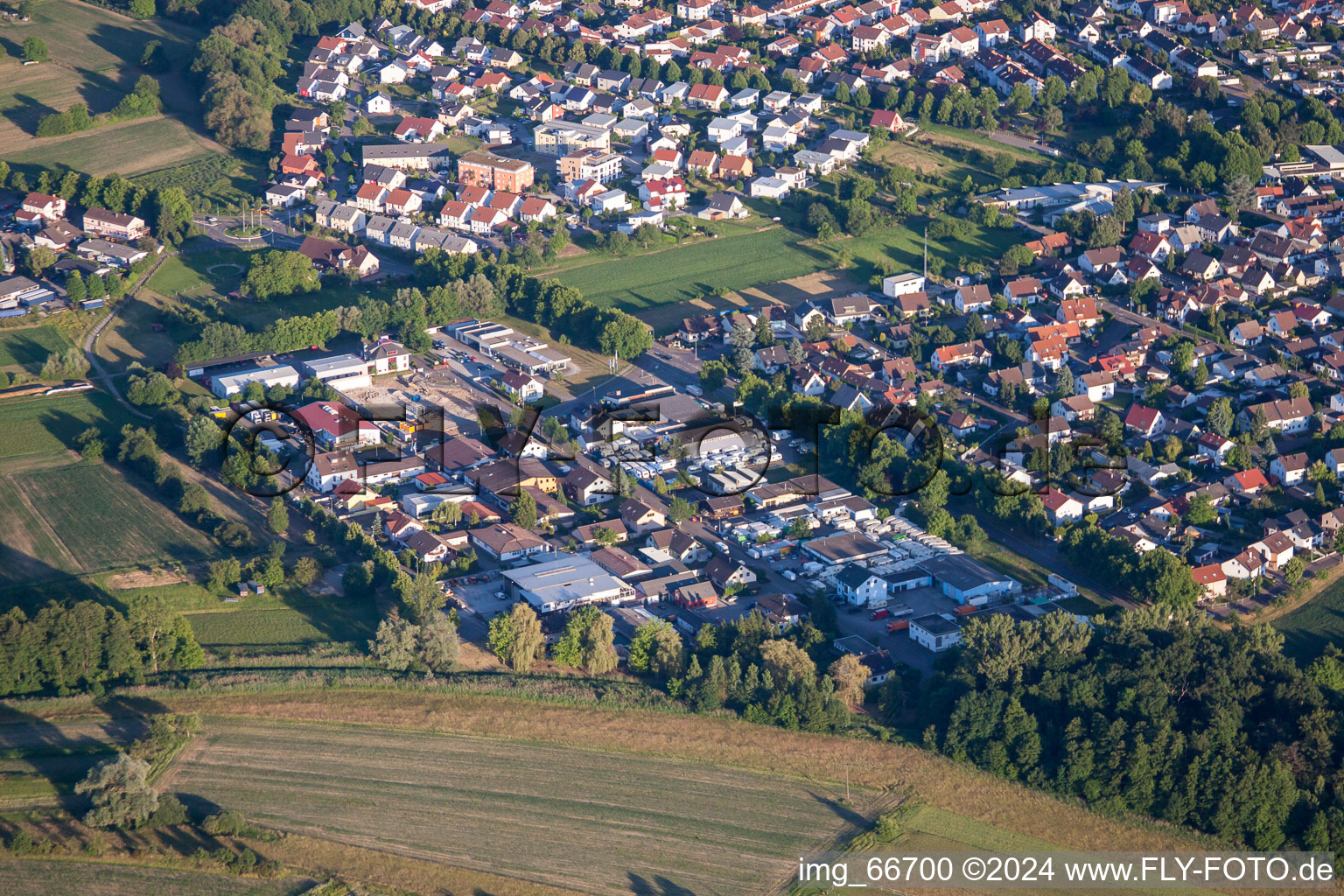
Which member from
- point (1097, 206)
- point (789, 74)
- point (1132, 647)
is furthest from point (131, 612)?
point (789, 74)

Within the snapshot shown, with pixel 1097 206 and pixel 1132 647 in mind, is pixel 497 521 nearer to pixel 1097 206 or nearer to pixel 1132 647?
pixel 1132 647

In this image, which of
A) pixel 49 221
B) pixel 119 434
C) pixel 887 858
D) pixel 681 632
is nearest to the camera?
pixel 887 858

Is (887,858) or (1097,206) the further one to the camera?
(1097,206)

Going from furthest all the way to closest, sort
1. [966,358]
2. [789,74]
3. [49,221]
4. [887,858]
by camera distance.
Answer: [789,74] → [49,221] → [966,358] → [887,858]

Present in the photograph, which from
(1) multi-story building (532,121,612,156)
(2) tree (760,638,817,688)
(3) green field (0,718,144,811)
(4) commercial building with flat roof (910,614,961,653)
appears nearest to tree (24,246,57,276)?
(1) multi-story building (532,121,612,156)

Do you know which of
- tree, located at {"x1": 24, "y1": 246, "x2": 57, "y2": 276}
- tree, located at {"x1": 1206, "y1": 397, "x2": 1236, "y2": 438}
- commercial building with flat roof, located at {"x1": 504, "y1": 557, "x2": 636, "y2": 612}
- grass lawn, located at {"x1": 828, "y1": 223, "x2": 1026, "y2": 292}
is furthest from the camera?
grass lawn, located at {"x1": 828, "y1": 223, "x2": 1026, "y2": 292}

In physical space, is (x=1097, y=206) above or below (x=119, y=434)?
above

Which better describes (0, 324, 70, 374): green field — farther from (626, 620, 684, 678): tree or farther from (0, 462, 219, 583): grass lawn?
(626, 620, 684, 678): tree
